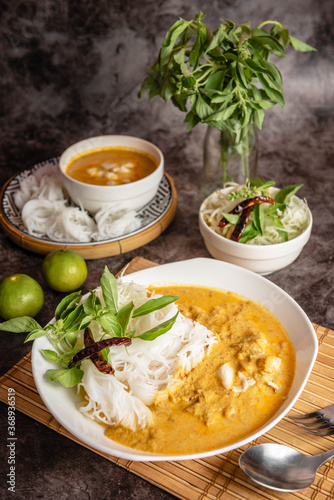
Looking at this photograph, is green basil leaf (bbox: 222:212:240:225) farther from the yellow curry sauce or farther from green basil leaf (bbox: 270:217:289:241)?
the yellow curry sauce

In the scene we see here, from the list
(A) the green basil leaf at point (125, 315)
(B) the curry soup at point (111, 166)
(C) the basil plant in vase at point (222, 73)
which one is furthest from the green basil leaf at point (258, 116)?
(A) the green basil leaf at point (125, 315)

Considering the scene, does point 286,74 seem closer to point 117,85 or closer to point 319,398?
point 117,85

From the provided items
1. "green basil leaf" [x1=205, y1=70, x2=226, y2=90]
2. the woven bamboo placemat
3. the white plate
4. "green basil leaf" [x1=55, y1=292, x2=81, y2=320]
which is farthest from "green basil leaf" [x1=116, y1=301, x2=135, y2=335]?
"green basil leaf" [x1=205, y1=70, x2=226, y2=90]

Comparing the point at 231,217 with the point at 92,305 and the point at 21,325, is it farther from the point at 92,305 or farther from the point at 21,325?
the point at 21,325

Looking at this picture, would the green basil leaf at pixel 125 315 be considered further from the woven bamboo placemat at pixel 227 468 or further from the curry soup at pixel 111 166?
the curry soup at pixel 111 166

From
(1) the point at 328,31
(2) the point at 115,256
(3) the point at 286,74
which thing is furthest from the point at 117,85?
(2) the point at 115,256

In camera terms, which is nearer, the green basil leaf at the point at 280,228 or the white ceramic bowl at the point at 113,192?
the green basil leaf at the point at 280,228
